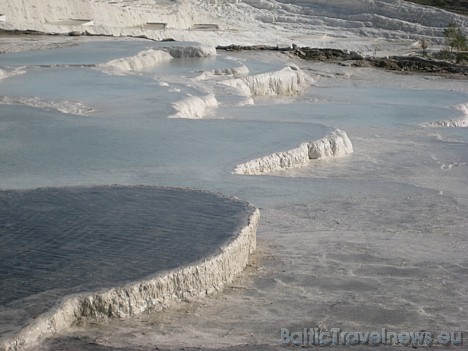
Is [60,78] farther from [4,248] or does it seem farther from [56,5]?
[56,5]

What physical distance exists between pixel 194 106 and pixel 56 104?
1.21 m

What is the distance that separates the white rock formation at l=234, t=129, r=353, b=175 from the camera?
19.8 ft

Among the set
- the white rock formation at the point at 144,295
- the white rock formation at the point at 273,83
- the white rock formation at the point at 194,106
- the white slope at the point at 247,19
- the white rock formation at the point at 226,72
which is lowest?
the white slope at the point at 247,19

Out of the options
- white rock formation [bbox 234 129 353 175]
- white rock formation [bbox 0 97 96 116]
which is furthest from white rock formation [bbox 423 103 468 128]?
white rock formation [bbox 0 97 96 116]

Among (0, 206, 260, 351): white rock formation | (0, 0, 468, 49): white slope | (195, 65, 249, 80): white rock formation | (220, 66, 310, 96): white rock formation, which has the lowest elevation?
(0, 0, 468, 49): white slope

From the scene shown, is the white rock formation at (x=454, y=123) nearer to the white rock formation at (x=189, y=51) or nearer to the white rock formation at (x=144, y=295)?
the white rock formation at (x=189, y=51)

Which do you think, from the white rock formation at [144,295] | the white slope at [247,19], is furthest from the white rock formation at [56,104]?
the white slope at [247,19]

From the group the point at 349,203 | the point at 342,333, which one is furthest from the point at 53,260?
the point at 349,203

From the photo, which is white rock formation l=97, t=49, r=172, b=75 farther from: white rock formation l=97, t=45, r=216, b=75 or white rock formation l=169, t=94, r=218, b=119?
white rock formation l=169, t=94, r=218, b=119

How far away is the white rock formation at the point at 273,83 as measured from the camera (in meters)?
10.9

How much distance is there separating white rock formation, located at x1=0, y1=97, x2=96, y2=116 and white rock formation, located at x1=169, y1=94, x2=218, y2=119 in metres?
0.71

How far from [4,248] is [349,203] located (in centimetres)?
214

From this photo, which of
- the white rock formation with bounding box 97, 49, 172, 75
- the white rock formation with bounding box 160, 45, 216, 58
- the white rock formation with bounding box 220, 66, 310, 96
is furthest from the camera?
the white rock formation with bounding box 160, 45, 216, 58

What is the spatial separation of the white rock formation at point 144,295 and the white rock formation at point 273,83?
6.42 meters
